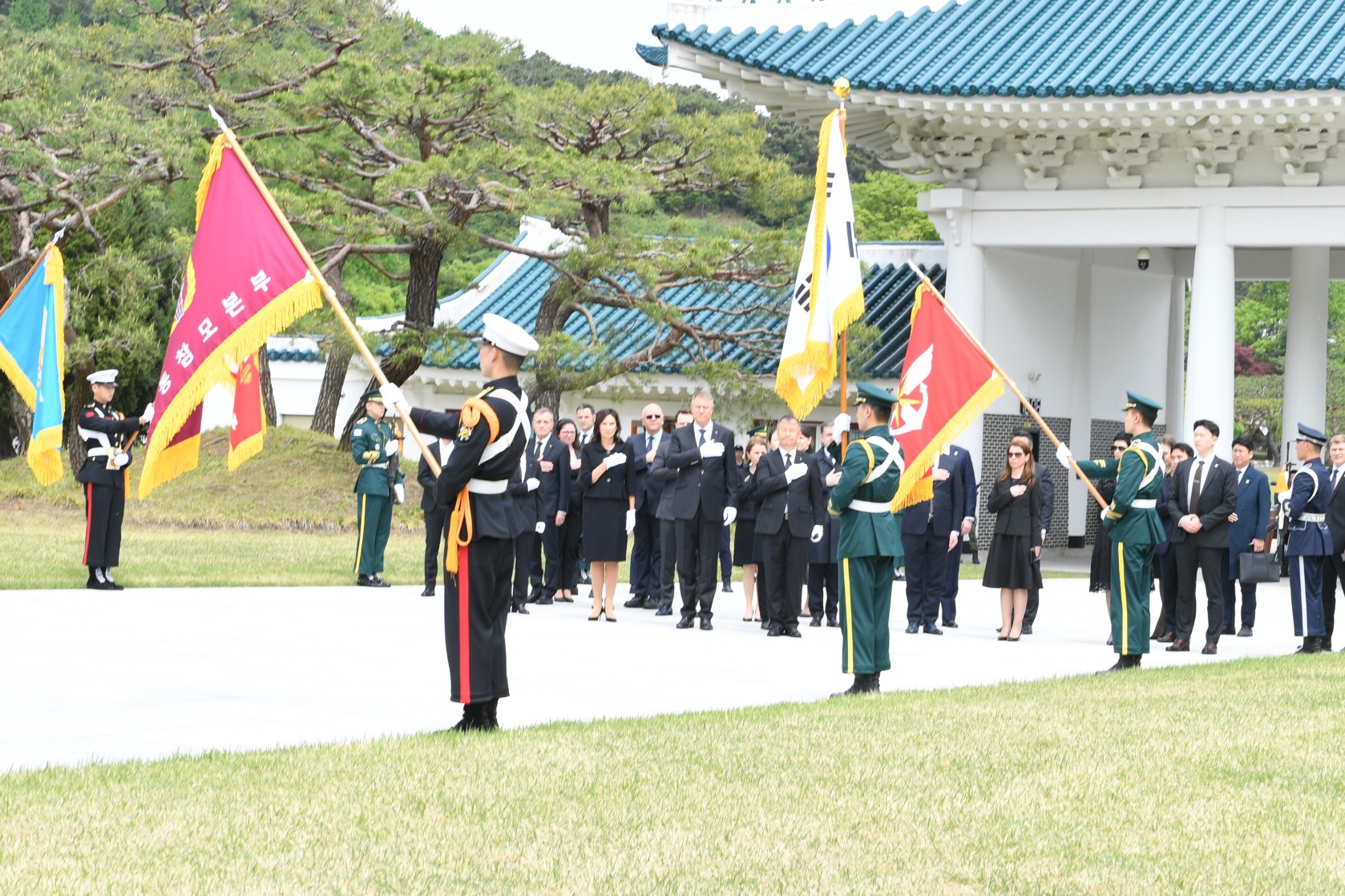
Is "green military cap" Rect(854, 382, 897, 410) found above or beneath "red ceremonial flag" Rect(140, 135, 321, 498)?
beneath

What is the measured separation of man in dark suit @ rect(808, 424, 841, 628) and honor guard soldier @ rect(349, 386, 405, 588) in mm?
4042

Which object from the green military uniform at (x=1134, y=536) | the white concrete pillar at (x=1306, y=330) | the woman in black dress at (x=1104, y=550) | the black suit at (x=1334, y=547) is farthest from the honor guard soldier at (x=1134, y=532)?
the white concrete pillar at (x=1306, y=330)

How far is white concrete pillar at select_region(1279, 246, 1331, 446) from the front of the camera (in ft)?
71.9

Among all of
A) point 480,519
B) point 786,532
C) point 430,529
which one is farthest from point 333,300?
point 430,529

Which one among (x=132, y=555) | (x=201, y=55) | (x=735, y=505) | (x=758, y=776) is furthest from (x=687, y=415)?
(x=201, y=55)

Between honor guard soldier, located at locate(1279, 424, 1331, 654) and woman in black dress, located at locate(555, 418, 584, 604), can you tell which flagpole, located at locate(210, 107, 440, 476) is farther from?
honor guard soldier, located at locate(1279, 424, 1331, 654)

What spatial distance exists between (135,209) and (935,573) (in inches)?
843

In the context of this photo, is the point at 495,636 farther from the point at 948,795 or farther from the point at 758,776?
the point at 948,795

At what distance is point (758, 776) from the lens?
20.1 feet

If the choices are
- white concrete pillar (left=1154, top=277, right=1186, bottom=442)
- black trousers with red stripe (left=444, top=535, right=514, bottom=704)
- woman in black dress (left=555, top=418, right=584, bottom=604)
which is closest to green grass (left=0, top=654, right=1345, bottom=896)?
black trousers with red stripe (left=444, top=535, right=514, bottom=704)

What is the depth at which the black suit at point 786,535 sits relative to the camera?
12.3 m

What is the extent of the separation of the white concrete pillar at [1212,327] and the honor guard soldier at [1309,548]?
7.46 m

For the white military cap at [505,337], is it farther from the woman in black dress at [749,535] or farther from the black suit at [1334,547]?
the black suit at [1334,547]

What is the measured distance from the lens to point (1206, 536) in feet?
40.2
